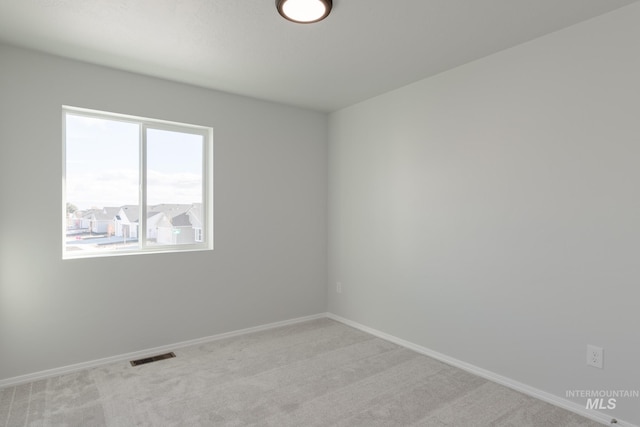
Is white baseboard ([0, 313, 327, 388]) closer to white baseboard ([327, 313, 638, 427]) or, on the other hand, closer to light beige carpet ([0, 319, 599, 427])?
light beige carpet ([0, 319, 599, 427])

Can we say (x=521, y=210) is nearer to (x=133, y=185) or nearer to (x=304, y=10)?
(x=304, y=10)

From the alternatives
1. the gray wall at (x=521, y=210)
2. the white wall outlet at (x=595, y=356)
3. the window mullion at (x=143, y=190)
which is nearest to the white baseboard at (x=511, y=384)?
the gray wall at (x=521, y=210)

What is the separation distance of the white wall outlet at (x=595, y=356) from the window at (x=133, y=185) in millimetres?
3171

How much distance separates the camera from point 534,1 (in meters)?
2.08

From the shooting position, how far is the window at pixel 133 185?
3.04 m

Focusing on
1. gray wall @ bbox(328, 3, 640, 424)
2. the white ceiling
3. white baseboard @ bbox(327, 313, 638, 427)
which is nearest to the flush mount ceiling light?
the white ceiling

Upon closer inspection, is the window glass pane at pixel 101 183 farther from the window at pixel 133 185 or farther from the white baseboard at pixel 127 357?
the white baseboard at pixel 127 357

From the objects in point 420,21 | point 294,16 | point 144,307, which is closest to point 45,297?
point 144,307

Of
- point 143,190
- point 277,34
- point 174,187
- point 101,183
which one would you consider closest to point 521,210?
point 277,34

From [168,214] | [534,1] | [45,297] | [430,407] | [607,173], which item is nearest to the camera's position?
[534,1]

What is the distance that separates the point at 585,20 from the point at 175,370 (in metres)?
3.84

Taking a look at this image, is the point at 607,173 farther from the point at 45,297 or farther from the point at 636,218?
the point at 45,297

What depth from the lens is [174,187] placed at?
11.7 feet

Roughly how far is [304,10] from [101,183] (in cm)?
227
